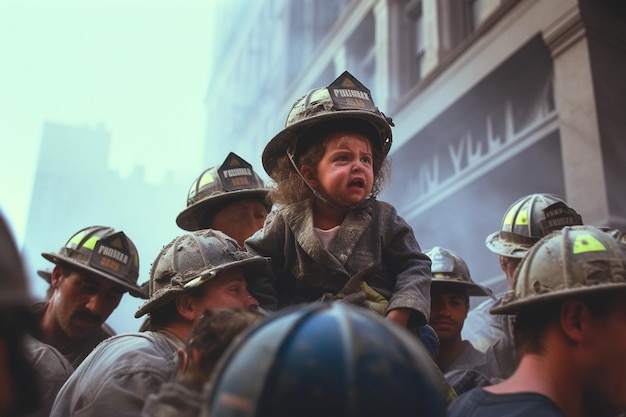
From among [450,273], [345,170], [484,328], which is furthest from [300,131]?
[484,328]

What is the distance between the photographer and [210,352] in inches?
71.1

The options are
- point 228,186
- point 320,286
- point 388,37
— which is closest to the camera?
point 320,286

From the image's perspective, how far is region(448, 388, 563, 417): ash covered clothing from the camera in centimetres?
213

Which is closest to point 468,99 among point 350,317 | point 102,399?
point 102,399

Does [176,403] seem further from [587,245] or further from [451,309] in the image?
[451,309]

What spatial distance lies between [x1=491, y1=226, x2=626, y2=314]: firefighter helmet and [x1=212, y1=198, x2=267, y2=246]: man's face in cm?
236

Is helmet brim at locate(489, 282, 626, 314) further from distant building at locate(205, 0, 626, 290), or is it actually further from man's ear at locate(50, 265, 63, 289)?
man's ear at locate(50, 265, 63, 289)

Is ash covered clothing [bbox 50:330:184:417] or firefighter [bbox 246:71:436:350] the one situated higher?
firefighter [bbox 246:71:436:350]

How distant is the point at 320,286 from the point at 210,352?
1332 millimetres

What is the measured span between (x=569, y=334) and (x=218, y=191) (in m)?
2.99

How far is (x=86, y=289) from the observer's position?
502 centimetres

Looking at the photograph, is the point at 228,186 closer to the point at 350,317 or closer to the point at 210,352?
the point at 210,352

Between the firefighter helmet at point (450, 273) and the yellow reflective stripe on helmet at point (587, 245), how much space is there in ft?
8.26

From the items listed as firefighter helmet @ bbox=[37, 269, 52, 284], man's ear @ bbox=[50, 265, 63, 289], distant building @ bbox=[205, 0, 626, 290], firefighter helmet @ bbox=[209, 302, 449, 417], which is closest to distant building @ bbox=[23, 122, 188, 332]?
distant building @ bbox=[205, 0, 626, 290]
